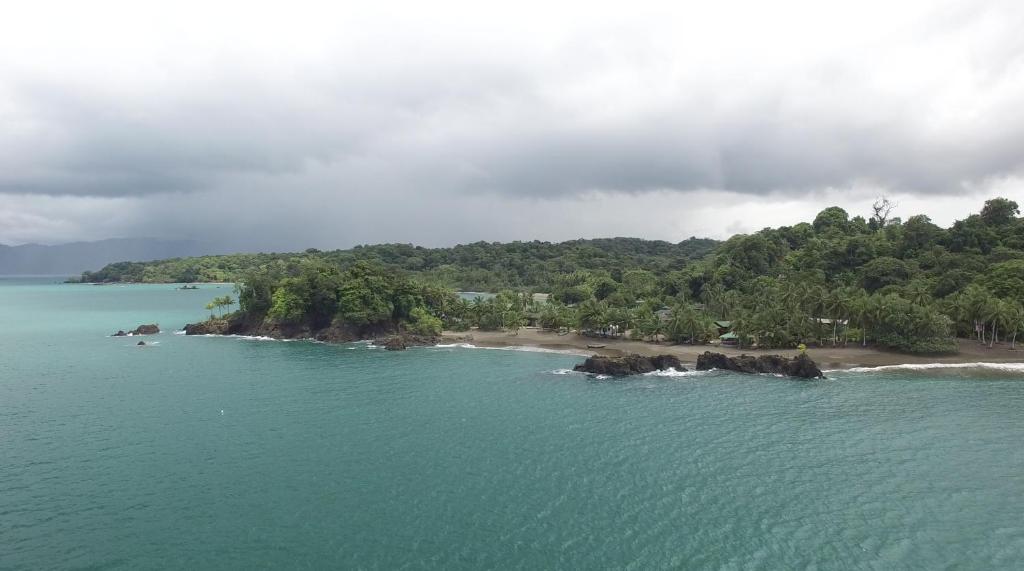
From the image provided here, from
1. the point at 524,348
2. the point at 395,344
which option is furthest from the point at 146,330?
the point at 524,348

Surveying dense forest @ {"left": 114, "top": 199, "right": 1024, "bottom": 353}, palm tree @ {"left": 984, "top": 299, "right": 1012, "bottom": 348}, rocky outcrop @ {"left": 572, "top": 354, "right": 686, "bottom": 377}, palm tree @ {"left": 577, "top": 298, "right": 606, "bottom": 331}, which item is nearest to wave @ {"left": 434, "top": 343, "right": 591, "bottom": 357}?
dense forest @ {"left": 114, "top": 199, "right": 1024, "bottom": 353}

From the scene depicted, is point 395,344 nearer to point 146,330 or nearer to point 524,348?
point 524,348

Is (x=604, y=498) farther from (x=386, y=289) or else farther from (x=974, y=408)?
(x=386, y=289)

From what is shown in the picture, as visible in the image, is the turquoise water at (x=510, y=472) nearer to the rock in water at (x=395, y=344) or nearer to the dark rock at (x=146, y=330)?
the rock in water at (x=395, y=344)

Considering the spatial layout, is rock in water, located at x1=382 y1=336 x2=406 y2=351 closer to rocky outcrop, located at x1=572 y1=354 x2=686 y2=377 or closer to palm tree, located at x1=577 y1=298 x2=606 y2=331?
rocky outcrop, located at x1=572 y1=354 x2=686 y2=377

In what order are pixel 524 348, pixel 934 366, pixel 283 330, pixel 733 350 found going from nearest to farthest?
pixel 934 366 → pixel 733 350 → pixel 524 348 → pixel 283 330

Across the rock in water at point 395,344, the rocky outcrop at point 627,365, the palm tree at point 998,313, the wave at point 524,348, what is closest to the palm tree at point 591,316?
the wave at point 524,348
